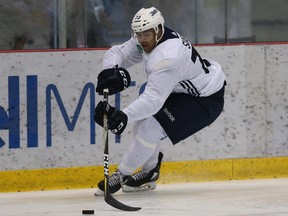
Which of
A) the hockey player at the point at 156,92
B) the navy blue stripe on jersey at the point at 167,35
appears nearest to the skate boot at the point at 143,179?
the hockey player at the point at 156,92

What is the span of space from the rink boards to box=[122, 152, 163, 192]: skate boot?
1.84ft

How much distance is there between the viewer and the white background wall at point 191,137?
845 cm

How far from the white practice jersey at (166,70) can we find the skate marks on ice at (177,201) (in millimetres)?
579

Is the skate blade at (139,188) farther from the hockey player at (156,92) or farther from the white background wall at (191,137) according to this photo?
the white background wall at (191,137)

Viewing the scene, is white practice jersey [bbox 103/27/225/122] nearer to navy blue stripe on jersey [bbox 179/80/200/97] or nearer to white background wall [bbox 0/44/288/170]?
navy blue stripe on jersey [bbox 179/80/200/97]

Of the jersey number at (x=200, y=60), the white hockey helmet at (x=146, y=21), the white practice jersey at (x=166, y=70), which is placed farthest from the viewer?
the jersey number at (x=200, y=60)

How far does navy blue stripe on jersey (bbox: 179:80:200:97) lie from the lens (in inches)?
302

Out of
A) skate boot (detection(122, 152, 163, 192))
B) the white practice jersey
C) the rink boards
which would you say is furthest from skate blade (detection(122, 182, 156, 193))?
the white practice jersey

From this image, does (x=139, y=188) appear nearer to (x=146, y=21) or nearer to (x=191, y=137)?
(x=191, y=137)

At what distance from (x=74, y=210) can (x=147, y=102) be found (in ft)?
2.46

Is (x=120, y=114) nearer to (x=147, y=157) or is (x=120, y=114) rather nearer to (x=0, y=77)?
(x=147, y=157)

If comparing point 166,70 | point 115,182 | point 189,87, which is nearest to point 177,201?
point 115,182

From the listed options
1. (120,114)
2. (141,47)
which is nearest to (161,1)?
(141,47)

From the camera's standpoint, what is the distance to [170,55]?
24.1 feet
